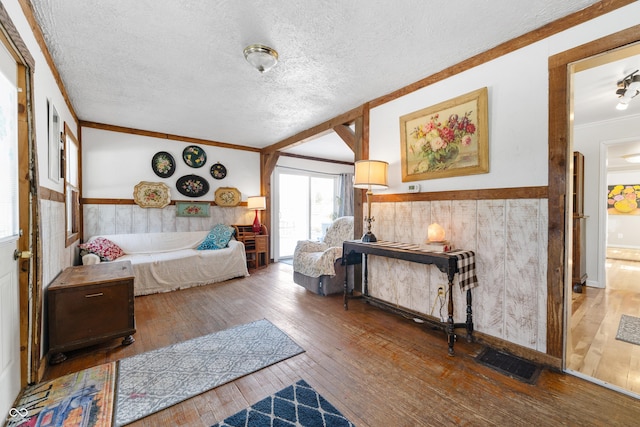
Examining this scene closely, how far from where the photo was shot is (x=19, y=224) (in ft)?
5.17

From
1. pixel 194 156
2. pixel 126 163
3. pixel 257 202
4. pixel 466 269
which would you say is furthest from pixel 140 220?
pixel 466 269

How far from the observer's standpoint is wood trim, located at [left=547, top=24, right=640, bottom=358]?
1861mm

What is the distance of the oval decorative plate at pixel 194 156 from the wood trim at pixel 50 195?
92.2 inches

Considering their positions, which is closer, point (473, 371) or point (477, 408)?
point (477, 408)

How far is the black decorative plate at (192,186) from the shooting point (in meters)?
4.81

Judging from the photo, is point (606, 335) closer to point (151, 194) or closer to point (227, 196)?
point (227, 196)

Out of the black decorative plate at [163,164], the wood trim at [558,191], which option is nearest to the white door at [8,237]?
the black decorative plate at [163,164]

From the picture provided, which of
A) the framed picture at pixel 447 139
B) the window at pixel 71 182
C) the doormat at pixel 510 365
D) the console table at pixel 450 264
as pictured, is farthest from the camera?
the window at pixel 71 182

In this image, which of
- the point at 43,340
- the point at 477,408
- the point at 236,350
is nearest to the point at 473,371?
the point at 477,408

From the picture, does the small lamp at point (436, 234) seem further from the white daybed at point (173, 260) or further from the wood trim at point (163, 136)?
the wood trim at point (163, 136)

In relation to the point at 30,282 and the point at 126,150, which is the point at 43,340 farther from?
the point at 126,150

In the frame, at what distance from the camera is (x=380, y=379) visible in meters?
1.79

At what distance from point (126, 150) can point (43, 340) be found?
3277 millimetres

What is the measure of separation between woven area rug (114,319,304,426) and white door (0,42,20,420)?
1.72 ft
